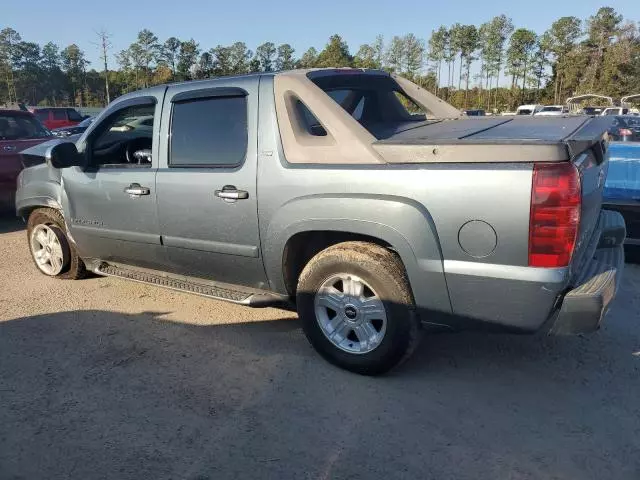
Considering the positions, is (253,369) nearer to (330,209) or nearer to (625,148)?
(330,209)

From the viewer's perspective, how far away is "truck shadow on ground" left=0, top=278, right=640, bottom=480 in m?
2.60

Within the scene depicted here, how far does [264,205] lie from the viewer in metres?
3.47

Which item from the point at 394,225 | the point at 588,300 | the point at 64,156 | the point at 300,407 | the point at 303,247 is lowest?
the point at 300,407

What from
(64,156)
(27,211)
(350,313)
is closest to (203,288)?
(350,313)

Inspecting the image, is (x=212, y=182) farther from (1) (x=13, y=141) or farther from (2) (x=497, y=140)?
(1) (x=13, y=141)

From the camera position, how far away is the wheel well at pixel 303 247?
11.2 feet

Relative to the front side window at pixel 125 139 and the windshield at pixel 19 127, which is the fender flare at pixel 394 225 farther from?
the windshield at pixel 19 127

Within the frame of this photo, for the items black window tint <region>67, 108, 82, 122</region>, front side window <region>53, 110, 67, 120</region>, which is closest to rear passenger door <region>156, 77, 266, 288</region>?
front side window <region>53, 110, 67, 120</region>

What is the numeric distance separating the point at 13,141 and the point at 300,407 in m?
6.96

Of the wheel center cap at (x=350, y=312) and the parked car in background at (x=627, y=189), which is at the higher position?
the parked car in background at (x=627, y=189)

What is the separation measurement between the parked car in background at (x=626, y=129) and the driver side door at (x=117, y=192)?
28.7 feet

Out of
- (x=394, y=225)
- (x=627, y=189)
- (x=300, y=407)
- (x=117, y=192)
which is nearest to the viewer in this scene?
(x=394, y=225)

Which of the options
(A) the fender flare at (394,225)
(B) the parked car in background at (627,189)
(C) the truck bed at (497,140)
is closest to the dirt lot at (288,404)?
(A) the fender flare at (394,225)

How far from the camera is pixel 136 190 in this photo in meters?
4.12
